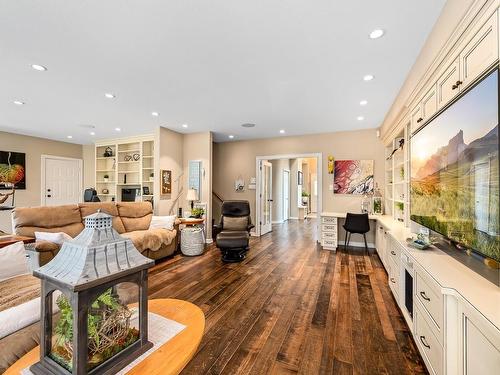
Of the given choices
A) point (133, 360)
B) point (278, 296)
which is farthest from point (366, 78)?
point (133, 360)

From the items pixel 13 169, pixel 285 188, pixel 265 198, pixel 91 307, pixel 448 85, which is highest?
pixel 448 85

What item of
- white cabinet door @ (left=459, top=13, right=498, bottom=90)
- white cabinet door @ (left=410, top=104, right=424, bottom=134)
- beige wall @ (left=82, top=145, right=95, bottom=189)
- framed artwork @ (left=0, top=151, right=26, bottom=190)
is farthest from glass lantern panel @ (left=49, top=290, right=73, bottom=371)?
beige wall @ (left=82, top=145, right=95, bottom=189)

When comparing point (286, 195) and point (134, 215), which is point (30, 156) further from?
point (286, 195)

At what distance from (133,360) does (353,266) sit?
12.3 feet

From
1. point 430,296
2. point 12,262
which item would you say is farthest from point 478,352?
point 12,262

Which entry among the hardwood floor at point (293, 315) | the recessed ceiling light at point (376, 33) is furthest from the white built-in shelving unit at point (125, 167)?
the recessed ceiling light at point (376, 33)

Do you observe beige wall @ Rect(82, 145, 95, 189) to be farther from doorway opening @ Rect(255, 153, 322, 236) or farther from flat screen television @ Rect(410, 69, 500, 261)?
flat screen television @ Rect(410, 69, 500, 261)

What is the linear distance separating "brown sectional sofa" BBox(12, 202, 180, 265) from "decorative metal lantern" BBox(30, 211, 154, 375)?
2.56 metres

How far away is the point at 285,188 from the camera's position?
29.7 ft

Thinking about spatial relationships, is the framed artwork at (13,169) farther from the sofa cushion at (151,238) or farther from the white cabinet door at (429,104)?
the white cabinet door at (429,104)

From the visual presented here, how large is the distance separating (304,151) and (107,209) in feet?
14.6

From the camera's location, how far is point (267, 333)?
2115 mm

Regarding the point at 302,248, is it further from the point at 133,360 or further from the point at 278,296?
the point at 133,360

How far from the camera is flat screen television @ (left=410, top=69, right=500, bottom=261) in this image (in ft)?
3.90
